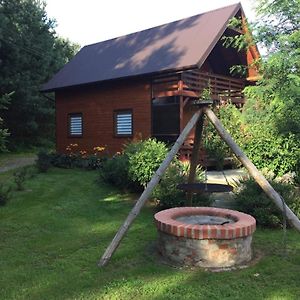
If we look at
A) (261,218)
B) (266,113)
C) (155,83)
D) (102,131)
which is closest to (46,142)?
(102,131)

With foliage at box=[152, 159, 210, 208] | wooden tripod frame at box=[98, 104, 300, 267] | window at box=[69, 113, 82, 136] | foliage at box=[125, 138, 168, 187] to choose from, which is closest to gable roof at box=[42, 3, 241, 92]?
window at box=[69, 113, 82, 136]

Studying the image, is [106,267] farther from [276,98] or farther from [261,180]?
[276,98]

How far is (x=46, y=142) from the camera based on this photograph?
3164cm

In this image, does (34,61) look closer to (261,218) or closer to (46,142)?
(46,142)

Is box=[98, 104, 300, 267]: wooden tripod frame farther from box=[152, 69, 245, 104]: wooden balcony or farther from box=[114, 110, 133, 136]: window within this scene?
box=[114, 110, 133, 136]: window

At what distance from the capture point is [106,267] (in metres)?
5.15

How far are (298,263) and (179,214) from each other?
194 centimetres

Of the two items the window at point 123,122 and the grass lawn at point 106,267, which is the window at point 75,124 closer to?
the window at point 123,122

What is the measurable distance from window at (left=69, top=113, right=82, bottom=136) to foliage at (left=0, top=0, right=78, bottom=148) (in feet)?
16.3

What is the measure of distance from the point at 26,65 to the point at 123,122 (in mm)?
12248

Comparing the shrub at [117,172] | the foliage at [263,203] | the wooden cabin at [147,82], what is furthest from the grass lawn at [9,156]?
the foliage at [263,203]

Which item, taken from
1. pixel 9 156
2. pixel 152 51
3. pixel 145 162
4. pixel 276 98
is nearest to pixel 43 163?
pixel 145 162

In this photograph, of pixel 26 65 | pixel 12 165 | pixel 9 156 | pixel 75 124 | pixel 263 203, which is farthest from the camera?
pixel 26 65

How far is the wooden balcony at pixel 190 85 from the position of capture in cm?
1484
